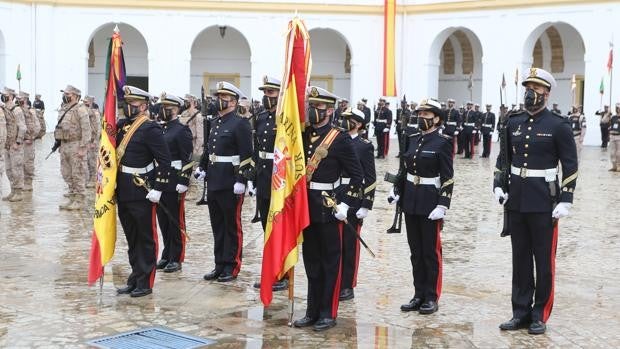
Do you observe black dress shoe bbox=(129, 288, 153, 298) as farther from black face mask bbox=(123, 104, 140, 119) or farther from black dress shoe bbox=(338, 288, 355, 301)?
black dress shoe bbox=(338, 288, 355, 301)

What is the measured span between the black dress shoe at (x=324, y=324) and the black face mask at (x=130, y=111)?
2.61 meters

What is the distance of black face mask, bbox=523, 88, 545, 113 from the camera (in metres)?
7.03

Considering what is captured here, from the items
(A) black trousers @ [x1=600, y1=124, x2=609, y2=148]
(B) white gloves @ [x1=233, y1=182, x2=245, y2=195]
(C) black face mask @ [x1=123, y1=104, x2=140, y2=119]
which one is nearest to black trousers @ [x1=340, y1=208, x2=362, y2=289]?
(B) white gloves @ [x1=233, y1=182, x2=245, y2=195]

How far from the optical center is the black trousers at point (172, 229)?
9.27m

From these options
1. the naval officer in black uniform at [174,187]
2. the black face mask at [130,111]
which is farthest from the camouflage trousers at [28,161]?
the black face mask at [130,111]

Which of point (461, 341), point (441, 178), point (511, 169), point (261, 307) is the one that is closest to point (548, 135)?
point (511, 169)

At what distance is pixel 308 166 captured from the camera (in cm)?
714

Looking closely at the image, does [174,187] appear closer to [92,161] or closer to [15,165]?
[15,165]

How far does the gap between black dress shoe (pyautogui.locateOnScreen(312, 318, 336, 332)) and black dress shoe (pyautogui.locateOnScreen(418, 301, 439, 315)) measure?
0.86 m

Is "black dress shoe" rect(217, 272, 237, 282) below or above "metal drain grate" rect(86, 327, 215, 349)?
above

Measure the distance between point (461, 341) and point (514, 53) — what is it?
28596mm

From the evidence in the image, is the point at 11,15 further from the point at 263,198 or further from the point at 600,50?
the point at 263,198

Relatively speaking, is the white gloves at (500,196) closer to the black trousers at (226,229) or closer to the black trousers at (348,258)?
the black trousers at (348,258)

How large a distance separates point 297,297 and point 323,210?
1391 millimetres
